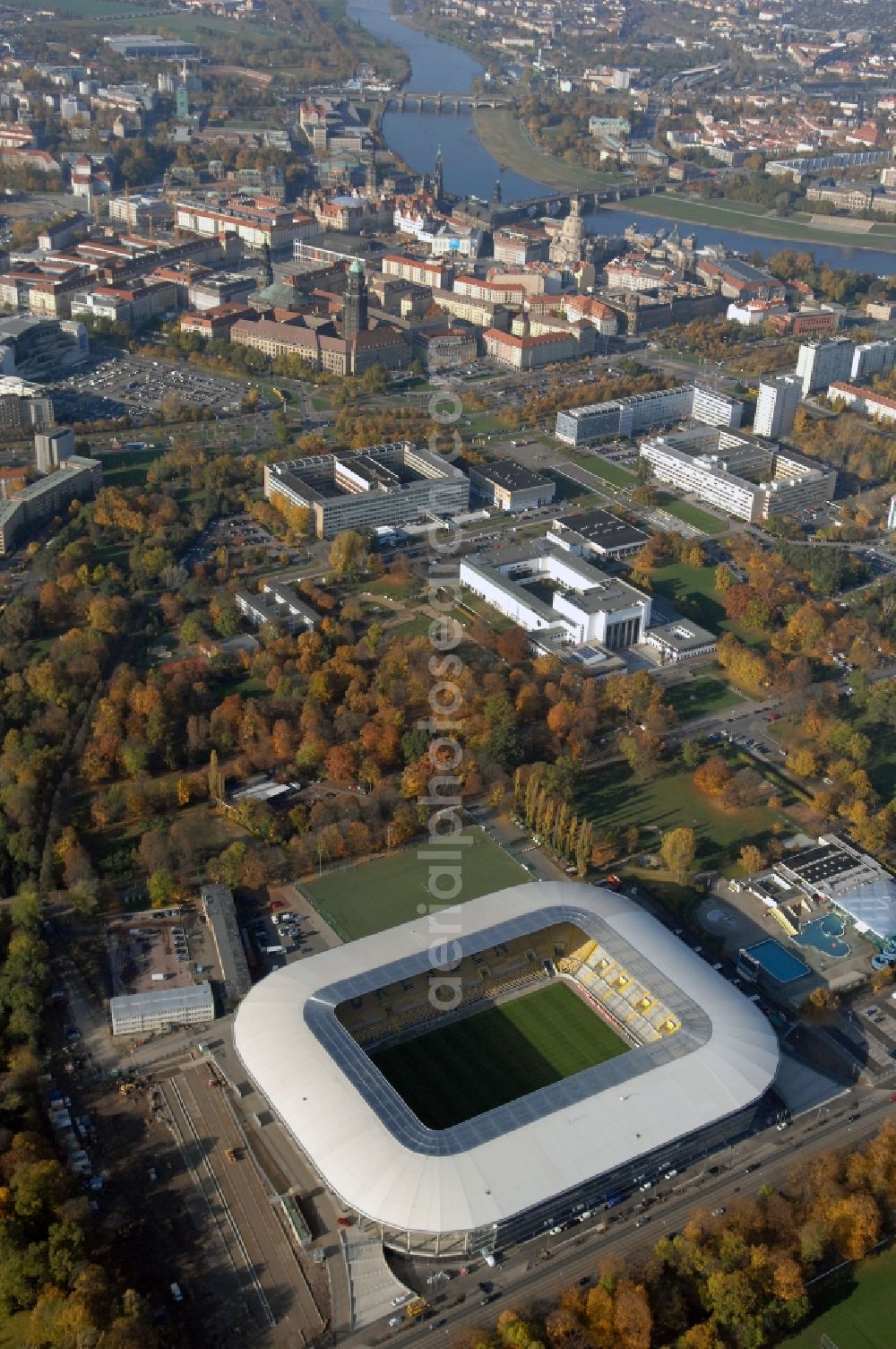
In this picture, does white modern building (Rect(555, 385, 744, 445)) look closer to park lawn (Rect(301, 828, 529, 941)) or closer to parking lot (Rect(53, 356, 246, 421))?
parking lot (Rect(53, 356, 246, 421))

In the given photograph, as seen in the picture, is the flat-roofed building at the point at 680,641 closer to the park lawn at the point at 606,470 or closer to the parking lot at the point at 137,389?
the park lawn at the point at 606,470

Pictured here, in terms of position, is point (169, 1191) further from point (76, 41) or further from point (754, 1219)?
point (76, 41)

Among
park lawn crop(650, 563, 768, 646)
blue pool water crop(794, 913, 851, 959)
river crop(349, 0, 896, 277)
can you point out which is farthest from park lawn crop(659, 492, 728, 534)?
river crop(349, 0, 896, 277)

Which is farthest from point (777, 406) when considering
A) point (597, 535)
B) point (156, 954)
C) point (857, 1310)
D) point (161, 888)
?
point (857, 1310)

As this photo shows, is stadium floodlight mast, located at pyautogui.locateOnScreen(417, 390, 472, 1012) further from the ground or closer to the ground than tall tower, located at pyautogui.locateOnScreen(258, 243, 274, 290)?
closer to the ground

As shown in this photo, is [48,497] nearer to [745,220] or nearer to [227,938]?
[227,938]

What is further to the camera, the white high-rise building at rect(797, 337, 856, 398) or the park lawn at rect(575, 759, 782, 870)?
the white high-rise building at rect(797, 337, 856, 398)
